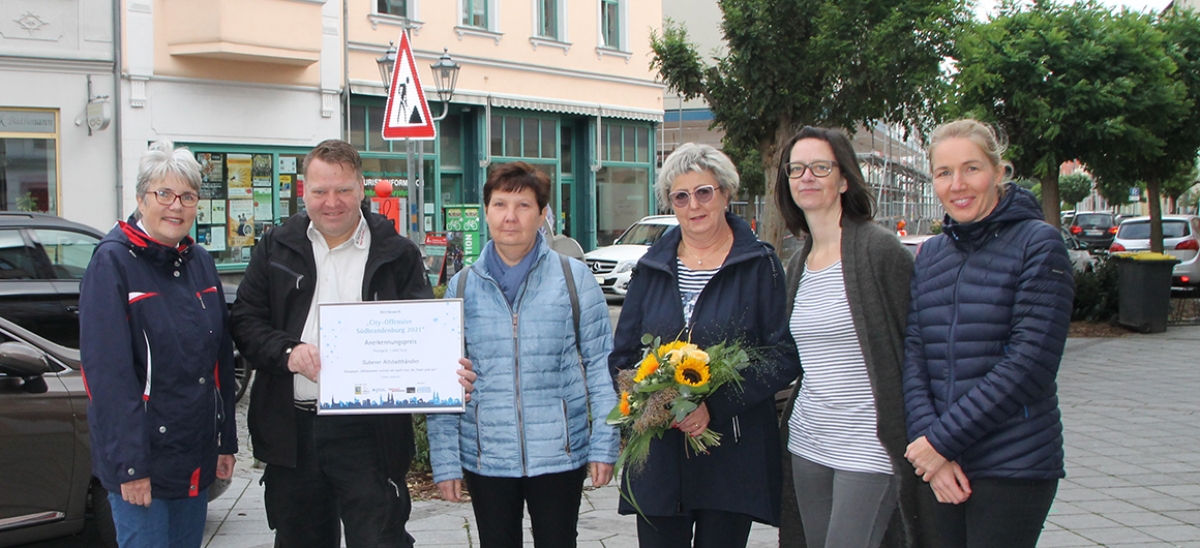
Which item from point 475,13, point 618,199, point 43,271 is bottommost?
point 43,271

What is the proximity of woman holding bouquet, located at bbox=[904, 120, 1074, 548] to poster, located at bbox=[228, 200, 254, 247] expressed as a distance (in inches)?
672

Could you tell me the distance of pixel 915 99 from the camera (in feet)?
51.8

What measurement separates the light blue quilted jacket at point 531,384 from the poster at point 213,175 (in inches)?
615

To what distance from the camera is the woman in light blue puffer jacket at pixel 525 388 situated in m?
3.75

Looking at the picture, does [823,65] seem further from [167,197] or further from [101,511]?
[167,197]

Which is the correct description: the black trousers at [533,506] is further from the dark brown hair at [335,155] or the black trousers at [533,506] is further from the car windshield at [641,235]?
the car windshield at [641,235]

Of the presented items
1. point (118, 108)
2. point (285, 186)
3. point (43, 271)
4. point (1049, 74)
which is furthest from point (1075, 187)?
point (43, 271)

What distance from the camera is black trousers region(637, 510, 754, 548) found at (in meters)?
3.67

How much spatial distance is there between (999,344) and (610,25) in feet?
83.8

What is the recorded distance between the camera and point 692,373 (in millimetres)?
3361

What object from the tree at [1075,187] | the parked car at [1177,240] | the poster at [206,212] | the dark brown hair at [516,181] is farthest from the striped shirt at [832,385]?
the tree at [1075,187]

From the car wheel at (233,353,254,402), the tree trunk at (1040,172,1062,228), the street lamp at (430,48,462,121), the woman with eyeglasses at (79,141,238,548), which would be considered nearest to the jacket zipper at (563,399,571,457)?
the woman with eyeglasses at (79,141,238,548)

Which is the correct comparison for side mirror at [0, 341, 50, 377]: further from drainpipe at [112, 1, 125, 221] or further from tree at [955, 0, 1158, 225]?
drainpipe at [112, 1, 125, 221]

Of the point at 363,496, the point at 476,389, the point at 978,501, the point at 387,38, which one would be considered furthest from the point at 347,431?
the point at 387,38
